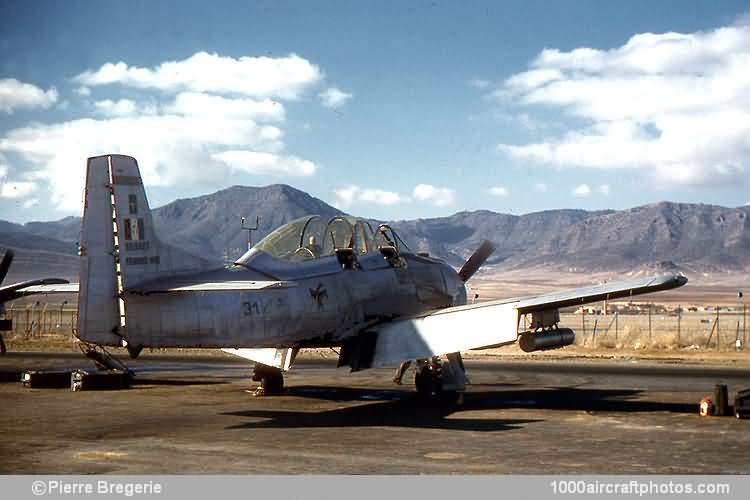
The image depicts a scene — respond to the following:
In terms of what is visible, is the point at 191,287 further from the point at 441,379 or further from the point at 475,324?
the point at 441,379

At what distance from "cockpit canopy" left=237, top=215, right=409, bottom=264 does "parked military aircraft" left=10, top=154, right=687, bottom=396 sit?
1.0 inches

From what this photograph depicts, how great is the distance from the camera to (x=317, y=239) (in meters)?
18.7

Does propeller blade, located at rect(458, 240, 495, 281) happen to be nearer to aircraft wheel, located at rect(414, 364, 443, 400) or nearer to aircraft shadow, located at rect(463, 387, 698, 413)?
aircraft shadow, located at rect(463, 387, 698, 413)

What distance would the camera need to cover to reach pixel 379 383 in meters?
24.5

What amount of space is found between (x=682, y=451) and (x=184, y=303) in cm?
852

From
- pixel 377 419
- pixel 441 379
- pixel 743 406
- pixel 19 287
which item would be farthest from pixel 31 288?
pixel 743 406

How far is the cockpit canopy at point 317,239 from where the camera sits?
59.5 ft

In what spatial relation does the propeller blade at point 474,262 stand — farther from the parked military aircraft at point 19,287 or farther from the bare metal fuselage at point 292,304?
the parked military aircraft at point 19,287

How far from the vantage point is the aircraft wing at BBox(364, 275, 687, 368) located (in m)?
16.3

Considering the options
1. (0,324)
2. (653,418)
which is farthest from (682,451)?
(0,324)

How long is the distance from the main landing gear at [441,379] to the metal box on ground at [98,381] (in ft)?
27.5
